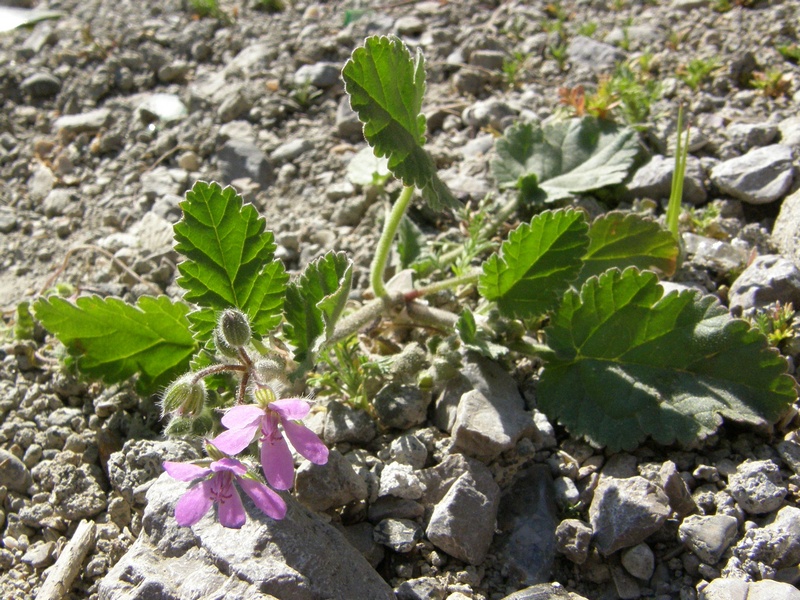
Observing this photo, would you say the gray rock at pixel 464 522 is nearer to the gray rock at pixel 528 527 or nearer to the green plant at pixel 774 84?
the gray rock at pixel 528 527

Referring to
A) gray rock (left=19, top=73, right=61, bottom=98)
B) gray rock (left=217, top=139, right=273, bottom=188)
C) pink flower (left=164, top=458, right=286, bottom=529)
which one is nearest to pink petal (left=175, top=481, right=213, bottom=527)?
pink flower (left=164, top=458, right=286, bottom=529)

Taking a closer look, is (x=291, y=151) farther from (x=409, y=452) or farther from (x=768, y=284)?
(x=768, y=284)

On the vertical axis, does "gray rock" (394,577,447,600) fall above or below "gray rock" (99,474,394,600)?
below

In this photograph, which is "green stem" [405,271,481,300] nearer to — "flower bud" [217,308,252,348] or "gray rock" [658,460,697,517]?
"flower bud" [217,308,252,348]

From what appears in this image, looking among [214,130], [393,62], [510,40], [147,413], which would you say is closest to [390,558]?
[147,413]

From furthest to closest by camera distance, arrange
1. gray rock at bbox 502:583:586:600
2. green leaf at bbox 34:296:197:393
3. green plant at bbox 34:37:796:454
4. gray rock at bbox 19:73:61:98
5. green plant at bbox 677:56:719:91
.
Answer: gray rock at bbox 19:73:61:98, green plant at bbox 677:56:719:91, green leaf at bbox 34:296:197:393, green plant at bbox 34:37:796:454, gray rock at bbox 502:583:586:600

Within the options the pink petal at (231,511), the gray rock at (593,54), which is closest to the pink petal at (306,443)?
the pink petal at (231,511)
